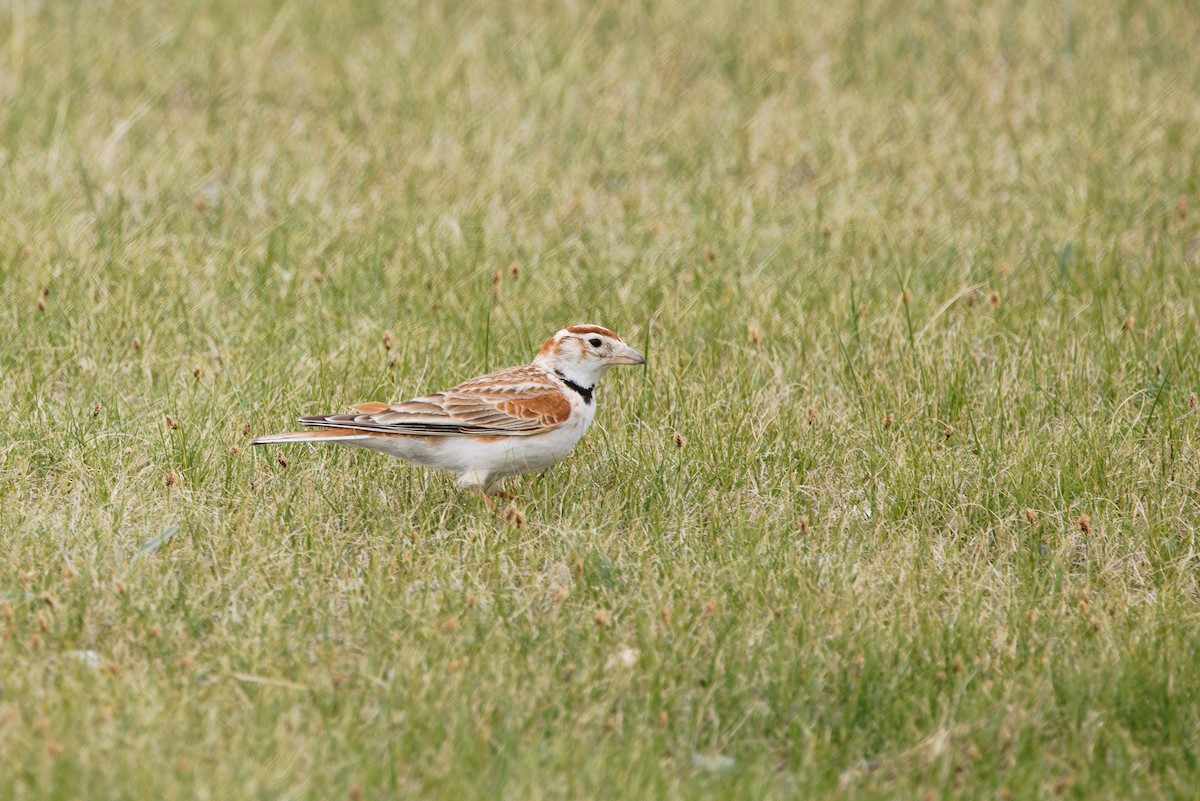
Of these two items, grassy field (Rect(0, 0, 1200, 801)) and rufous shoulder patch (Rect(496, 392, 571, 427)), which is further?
rufous shoulder patch (Rect(496, 392, 571, 427))

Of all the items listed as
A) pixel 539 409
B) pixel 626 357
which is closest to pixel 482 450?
pixel 539 409

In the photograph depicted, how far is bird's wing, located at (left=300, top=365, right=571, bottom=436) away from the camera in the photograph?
6250 millimetres

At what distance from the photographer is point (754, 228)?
9.43 m

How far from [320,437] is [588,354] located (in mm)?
1229

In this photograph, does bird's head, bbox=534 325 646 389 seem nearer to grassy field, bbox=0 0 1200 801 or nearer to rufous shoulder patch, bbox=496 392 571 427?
rufous shoulder patch, bbox=496 392 571 427

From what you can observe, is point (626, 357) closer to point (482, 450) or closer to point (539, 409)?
point (539, 409)

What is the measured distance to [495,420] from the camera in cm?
643

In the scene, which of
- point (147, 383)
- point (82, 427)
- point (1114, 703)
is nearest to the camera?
point (1114, 703)

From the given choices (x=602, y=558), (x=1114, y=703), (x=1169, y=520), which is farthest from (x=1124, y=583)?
(x=602, y=558)

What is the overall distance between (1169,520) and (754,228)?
3.79m

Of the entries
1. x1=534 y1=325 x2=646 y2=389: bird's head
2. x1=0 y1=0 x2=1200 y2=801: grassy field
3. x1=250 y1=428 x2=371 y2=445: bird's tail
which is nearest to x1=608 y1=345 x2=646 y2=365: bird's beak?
x1=534 y1=325 x2=646 y2=389: bird's head

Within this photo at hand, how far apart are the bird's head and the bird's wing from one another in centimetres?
11

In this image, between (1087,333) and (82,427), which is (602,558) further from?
(1087,333)

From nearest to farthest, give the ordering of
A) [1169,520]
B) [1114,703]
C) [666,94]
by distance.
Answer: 1. [1114,703]
2. [1169,520]
3. [666,94]
